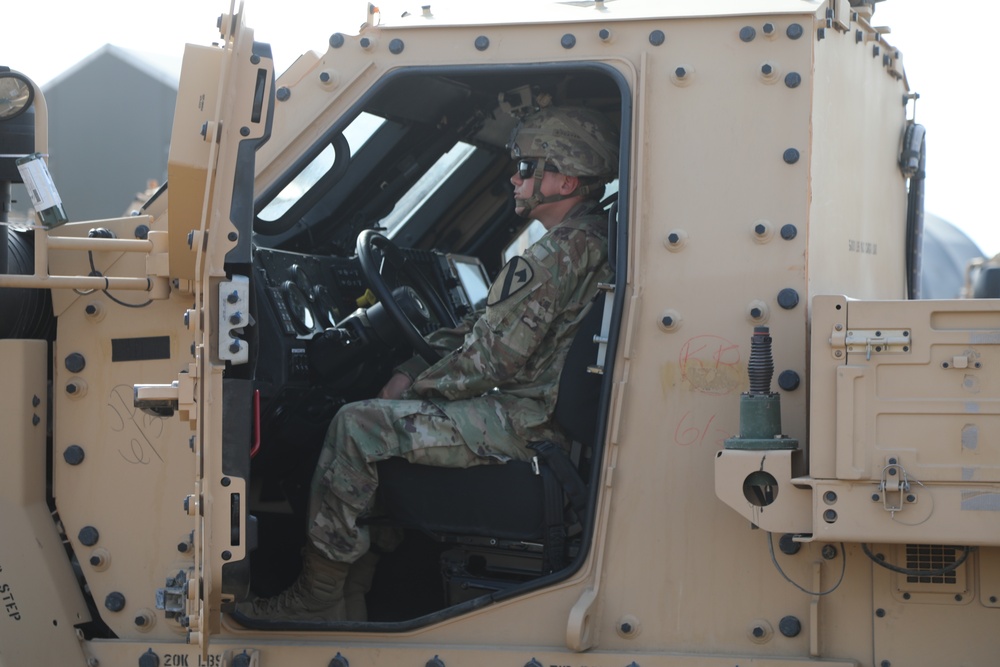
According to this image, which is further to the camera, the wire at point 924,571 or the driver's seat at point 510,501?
the driver's seat at point 510,501

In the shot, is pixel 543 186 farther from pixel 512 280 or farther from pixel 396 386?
pixel 396 386

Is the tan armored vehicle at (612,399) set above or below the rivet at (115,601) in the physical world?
above

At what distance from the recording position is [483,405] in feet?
10.4

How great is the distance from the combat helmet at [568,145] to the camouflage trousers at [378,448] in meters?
0.68

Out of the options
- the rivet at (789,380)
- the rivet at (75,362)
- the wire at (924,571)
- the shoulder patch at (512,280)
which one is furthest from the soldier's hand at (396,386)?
the wire at (924,571)

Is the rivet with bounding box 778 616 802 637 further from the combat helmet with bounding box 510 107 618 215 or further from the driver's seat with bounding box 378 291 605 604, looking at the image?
the combat helmet with bounding box 510 107 618 215

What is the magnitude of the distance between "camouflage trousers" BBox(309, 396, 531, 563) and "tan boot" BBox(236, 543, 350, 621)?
80 mm

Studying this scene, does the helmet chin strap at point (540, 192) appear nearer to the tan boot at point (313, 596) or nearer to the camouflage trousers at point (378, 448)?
the camouflage trousers at point (378, 448)

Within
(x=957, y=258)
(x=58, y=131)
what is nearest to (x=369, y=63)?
(x=58, y=131)

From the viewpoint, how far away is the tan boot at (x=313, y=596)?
127 inches

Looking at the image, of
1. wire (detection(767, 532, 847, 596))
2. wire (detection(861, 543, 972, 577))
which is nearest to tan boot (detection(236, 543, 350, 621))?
wire (detection(767, 532, 847, 596))

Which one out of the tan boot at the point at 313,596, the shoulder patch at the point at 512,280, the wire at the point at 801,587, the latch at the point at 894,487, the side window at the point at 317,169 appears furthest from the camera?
the side window at the point at 317,169

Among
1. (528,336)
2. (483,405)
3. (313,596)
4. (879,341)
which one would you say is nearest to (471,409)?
Answer: (483,405)

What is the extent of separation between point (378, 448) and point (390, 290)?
0.57 meters
